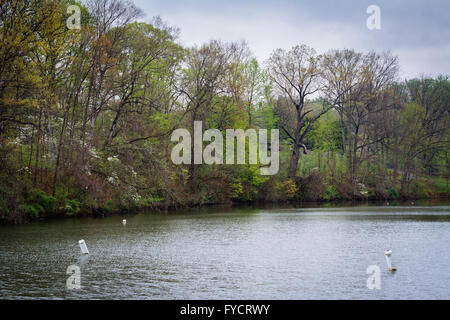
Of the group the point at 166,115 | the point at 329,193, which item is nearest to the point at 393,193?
the point at 329,193

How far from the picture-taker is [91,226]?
28141 millimetres

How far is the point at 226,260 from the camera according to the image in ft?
57.2

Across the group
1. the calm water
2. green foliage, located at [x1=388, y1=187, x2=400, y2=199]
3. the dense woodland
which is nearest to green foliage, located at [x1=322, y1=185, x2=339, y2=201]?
the dense woodland

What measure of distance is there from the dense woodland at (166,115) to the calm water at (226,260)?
627 cm

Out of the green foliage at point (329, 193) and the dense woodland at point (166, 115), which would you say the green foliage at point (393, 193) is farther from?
the green foliage at point (329, 193)

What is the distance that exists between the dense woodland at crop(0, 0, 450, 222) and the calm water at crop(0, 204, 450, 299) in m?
6.27

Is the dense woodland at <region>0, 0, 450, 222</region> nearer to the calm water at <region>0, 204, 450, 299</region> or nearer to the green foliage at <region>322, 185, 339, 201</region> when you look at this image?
the green foliage at <region>322, 185, 339, 201</region>

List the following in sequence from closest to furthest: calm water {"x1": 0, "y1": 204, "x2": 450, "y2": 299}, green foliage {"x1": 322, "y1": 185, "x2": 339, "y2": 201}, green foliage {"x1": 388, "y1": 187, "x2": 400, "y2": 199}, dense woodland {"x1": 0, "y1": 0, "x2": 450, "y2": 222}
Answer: calm water {"x1": 0, "y1": 204, "x2": 450, "y2": 299} < dense woodland {"x1": 0, "y1": 0, "x2": 450, "y2": 222} < green foliage {"x1": 322, "y1": 185, "x2": 339, "y2": 201} < green foliage {"x1": 388, "y1": 187, "x2": 400, "y2": 199}

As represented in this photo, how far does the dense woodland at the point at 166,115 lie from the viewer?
2998cm

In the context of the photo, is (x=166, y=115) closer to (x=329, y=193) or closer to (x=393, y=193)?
(x=329, y=193)

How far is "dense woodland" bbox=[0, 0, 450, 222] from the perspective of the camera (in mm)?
29984
